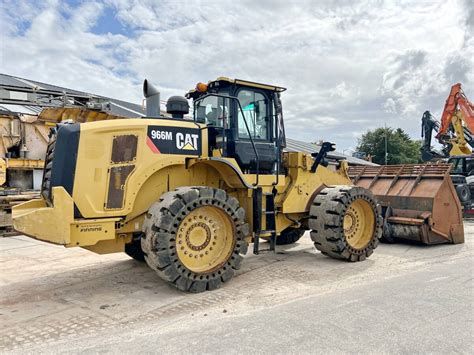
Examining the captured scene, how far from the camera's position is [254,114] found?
6699 mm

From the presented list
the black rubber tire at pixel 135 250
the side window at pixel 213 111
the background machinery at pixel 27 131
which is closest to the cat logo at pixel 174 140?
the side window at pixel 213 111

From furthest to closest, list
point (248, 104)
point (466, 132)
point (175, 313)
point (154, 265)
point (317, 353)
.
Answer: point (466, 132) → point (248, 104) → point (154, 265) → point (175, 313) → point (317, 353)

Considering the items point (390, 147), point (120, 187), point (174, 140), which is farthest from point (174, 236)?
point (390, 147)

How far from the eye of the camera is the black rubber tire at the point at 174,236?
16.2 ft

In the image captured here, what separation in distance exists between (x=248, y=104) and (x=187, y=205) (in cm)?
233

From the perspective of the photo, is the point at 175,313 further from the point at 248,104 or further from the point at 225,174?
the point at 248,104

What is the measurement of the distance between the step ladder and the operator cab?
42cm

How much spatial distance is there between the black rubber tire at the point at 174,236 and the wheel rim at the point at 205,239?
0.11 metres

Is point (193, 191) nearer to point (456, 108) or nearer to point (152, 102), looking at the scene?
point (152, 102)

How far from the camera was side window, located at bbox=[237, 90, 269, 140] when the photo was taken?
6.50 m

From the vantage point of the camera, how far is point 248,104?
21.8 feet

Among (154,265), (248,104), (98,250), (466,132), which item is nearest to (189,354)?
(154,265)

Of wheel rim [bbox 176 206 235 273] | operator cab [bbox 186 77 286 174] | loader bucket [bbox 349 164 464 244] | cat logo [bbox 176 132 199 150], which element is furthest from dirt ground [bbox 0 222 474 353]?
cat logo [bbox 176 132 199 150]

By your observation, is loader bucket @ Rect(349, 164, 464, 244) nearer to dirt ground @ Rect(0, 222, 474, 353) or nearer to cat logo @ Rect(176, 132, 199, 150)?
dirt ground @ Rect(0, 222, 474, 353)
